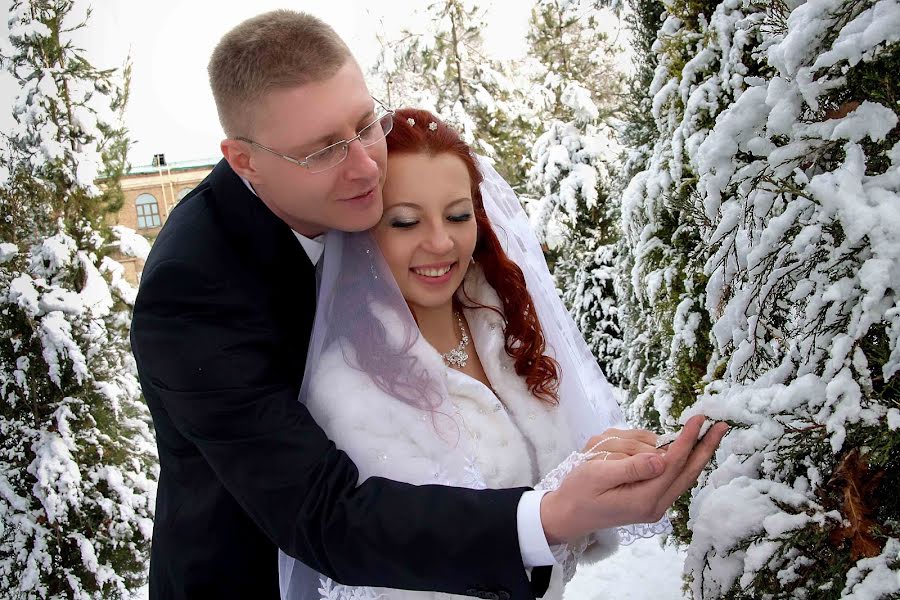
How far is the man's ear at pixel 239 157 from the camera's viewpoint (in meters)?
1.92

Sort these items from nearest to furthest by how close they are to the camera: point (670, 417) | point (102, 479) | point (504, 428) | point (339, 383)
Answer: point (339, 383) < point (504, 428) < point (670, 417) < point (102, 479)

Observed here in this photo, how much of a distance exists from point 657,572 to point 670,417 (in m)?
2.56

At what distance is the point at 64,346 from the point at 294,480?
4.34m

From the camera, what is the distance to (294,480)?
163cm

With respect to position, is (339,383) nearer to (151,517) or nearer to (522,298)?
(522,298)

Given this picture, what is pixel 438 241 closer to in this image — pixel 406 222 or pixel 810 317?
pixel 406 222

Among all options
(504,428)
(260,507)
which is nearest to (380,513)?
(260,507)

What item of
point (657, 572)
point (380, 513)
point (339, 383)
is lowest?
point (657, 572)

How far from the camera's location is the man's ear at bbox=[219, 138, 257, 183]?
1.92 meters

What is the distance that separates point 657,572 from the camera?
6004 millimetres

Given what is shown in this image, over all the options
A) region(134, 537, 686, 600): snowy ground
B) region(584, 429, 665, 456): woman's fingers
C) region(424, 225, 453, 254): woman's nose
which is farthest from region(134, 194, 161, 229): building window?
region(584, 429, 665, 456): woman's fingers

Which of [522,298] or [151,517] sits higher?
[522,298]

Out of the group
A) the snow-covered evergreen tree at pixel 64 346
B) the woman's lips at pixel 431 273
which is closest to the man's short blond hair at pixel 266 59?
the woman's lips at pixel 431 273

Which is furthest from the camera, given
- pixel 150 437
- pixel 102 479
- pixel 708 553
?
pixel 150 437
